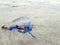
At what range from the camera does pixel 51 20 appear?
2488 mm

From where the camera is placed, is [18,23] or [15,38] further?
[18,23]

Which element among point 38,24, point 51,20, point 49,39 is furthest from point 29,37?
point 51,20

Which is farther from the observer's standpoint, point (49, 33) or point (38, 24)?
point (38, 24)

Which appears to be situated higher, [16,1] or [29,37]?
[29,37]

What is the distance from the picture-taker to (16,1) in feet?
13.5

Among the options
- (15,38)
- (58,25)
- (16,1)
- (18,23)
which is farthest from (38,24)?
(16,1)

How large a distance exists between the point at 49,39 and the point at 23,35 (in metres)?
0.27

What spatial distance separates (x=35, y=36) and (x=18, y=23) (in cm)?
25

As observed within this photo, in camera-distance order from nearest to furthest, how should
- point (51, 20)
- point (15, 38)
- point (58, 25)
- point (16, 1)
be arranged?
point (15, 38) < point (58, 25) < point (51, 20) < point (16, 1)

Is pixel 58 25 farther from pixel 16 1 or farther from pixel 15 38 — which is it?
pixel 16 1

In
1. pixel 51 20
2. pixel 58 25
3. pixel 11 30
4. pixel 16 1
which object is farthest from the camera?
pixel 16 1

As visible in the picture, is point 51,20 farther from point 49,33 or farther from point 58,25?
point 49,33


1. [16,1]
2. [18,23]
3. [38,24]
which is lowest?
[16,1]

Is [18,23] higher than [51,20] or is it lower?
higher
